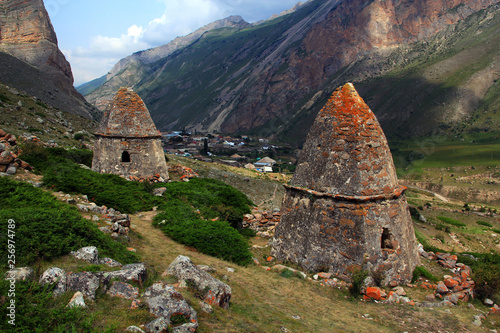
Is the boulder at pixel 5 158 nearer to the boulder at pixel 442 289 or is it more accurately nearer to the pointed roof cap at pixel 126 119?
the pointed roof cap at pixel 126 119

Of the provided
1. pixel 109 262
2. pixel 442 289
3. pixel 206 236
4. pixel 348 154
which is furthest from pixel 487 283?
pixel 109 262

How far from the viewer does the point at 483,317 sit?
7.16 meters

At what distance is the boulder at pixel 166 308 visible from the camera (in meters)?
4.05

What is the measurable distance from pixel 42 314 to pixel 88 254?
70.1 inches

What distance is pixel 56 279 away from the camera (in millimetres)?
4348

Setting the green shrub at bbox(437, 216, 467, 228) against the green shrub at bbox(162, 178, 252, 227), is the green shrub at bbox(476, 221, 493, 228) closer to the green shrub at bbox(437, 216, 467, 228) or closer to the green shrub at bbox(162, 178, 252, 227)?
the green shrub at bbox(437, 216, 467, 228)

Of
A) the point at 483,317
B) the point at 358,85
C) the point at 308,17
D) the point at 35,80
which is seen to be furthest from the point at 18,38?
the point at 308,17

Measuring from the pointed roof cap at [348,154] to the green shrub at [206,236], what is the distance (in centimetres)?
280

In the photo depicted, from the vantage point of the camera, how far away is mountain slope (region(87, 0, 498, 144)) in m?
80.2

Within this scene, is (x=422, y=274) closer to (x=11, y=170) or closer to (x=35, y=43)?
(x=11, y=170)

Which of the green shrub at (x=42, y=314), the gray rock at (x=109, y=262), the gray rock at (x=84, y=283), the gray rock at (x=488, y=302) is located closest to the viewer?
the green shrub at (x=42, y=314)

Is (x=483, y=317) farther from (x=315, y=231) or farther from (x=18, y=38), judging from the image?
(x=18, y=38)

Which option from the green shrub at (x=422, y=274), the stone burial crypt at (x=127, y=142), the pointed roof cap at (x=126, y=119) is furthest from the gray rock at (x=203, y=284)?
the pointed roof cap at (x=126, y=119)

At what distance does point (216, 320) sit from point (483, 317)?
21.3 feet
